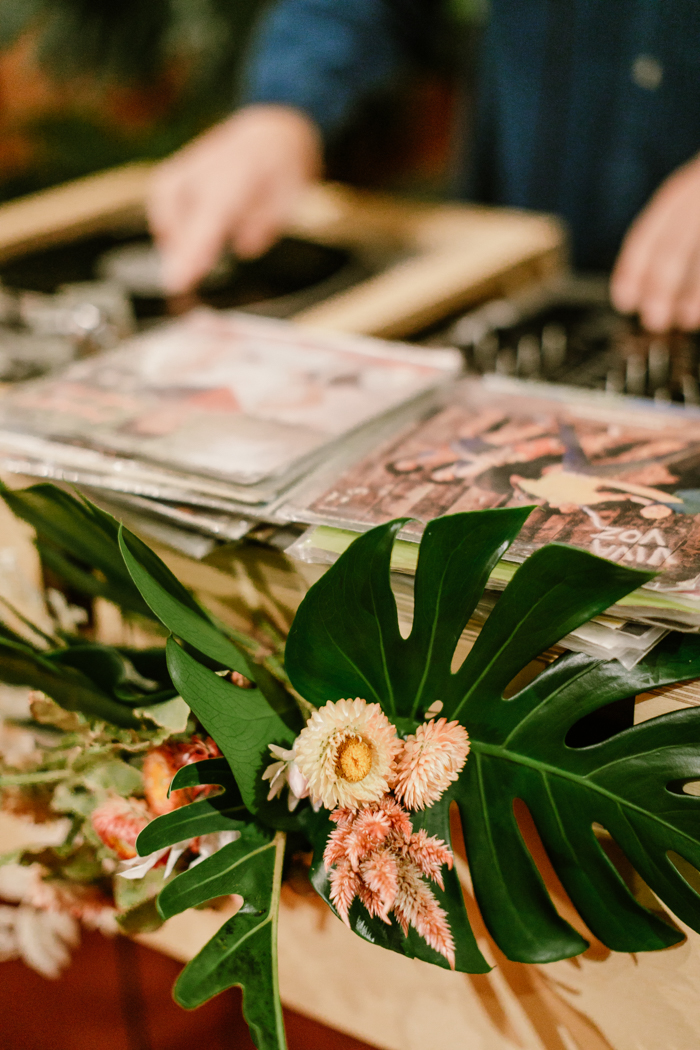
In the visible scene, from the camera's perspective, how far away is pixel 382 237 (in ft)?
5.63

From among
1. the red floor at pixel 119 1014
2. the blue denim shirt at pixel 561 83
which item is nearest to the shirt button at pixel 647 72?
the blue denim shirt at pixel 561 83

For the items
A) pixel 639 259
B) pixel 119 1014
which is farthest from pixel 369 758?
pixel 639 259

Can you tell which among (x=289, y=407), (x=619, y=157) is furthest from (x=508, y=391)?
(x=619, y=157)

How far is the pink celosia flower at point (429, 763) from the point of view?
0.46 meters

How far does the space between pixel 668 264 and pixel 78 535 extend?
2.95 feet

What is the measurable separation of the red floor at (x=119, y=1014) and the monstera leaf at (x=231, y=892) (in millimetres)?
255

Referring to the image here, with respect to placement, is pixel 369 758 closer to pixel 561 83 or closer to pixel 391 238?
pixel 391 238

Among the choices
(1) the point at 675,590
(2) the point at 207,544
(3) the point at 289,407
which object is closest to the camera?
(1) the point at 675,590

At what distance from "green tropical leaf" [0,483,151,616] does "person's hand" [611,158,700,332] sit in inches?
34.0

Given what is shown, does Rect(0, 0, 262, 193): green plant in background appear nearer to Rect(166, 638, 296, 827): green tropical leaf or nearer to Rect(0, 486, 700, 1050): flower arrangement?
Rect(0, 486, 700, 1050): flower arrangement

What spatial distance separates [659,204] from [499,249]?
507mm

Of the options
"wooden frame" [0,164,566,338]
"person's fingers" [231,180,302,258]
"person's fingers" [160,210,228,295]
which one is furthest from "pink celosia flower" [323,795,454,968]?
"person's fingers" [231,180,302,258]

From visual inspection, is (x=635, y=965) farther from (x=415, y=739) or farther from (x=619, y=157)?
(x=619, y=157)

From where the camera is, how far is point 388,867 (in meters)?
0.45
